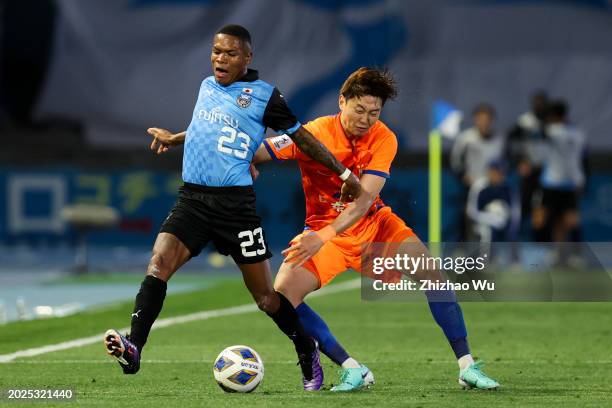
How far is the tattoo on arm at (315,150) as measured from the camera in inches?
332

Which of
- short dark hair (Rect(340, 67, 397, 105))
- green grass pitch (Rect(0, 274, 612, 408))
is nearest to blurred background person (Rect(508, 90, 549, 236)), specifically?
green grass pitch (Rect(0, 274, 612, 408))

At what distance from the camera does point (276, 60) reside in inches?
891

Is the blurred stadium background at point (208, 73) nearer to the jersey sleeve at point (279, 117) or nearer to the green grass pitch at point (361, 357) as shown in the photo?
the green grass pitch at point (361, 357)

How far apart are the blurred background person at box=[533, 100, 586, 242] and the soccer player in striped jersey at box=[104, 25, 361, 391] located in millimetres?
12136

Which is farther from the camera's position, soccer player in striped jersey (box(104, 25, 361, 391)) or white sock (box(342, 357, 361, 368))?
white sock (box(342, 357, 361, 368))

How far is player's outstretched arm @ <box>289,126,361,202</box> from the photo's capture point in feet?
A: 27.7

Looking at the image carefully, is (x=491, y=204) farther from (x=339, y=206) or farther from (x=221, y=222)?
(x=221, y=222)

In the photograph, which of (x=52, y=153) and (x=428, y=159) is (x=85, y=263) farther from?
(x=428, y=159)

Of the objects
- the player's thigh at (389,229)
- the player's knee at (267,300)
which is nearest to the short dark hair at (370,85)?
the player's thigh at (389,229)

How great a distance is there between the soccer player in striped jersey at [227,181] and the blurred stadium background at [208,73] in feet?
40.1

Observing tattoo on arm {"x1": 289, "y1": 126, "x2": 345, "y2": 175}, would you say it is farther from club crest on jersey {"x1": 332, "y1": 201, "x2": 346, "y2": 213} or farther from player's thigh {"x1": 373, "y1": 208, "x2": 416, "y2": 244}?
player's thigh {"x1": 373, "y1": 208, "x2": 416, "y2": 244}

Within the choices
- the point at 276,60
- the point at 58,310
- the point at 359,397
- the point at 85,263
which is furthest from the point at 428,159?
the point at 359,397

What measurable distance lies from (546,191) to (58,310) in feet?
26.2

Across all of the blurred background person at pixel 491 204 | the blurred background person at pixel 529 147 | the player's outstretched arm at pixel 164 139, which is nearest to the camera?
the player's outstretched arm at pixel 164 139
